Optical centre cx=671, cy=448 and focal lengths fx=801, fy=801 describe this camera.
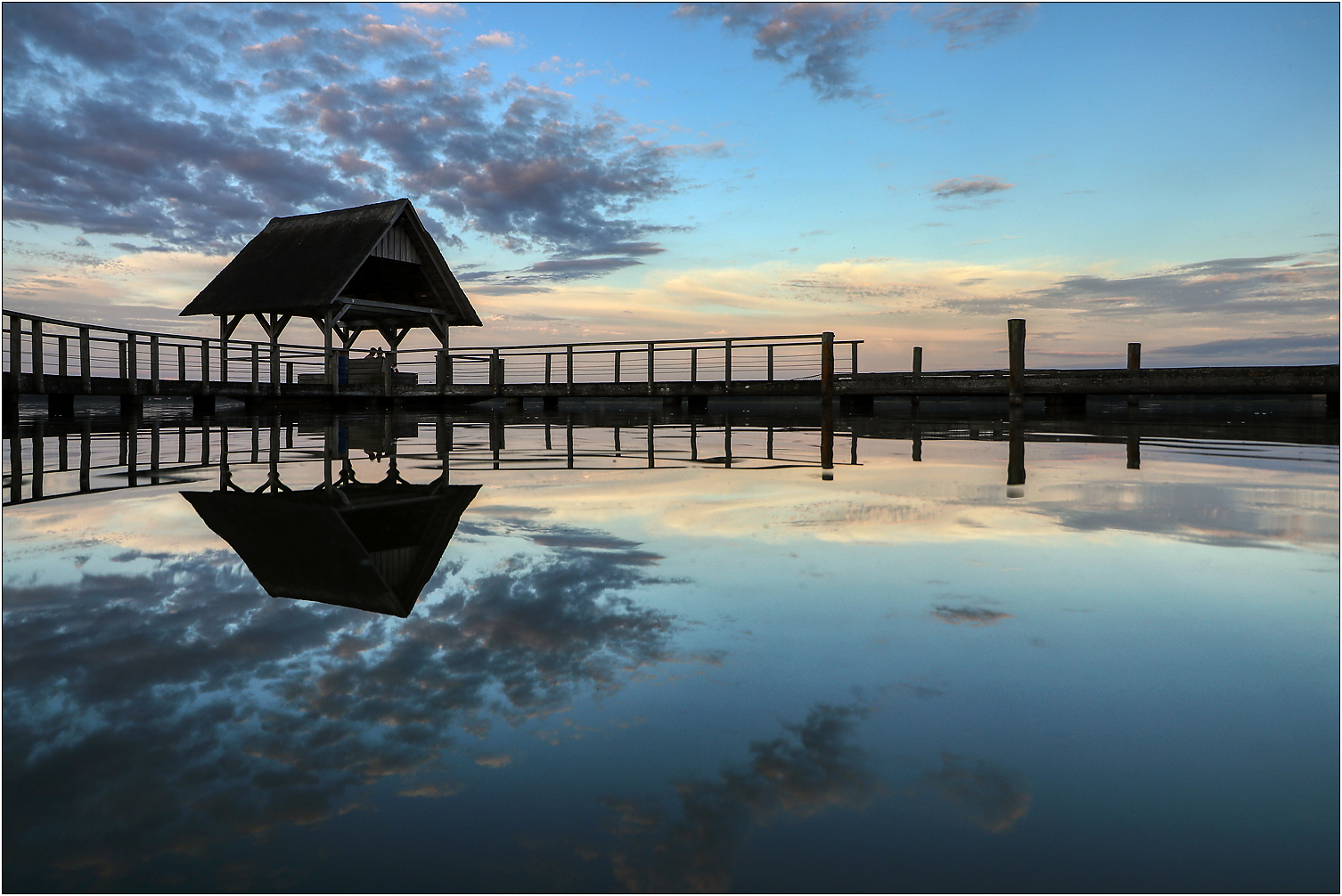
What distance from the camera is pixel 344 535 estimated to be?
10.7 feet

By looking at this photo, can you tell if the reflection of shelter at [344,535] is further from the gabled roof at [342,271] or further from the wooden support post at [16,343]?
the gabled roof at [342,271]

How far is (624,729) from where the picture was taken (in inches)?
58.7

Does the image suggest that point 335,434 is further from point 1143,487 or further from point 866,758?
point 866,758

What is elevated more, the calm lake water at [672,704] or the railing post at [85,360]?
the railing post at [85,360]

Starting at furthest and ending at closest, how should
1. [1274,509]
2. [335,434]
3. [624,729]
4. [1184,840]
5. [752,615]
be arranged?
[335,434]
[1274,509]
[752,615]
[624,729]
[1184,840]

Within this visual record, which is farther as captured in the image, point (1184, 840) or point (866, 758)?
point (866, 758)

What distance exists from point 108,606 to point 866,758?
212 centimetres

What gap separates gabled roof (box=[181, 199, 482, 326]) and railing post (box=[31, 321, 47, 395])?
530 cm

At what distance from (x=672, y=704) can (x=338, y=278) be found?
724 inches

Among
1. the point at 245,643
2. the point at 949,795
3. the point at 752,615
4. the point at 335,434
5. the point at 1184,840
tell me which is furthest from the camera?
the point at 335,434

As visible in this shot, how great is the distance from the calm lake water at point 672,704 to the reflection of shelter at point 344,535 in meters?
0.03

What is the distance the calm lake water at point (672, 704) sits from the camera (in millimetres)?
1116

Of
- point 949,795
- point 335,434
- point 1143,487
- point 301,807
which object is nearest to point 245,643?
point 301,807

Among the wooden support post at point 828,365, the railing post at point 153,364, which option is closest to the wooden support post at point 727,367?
the wooden support post at point 828,365
